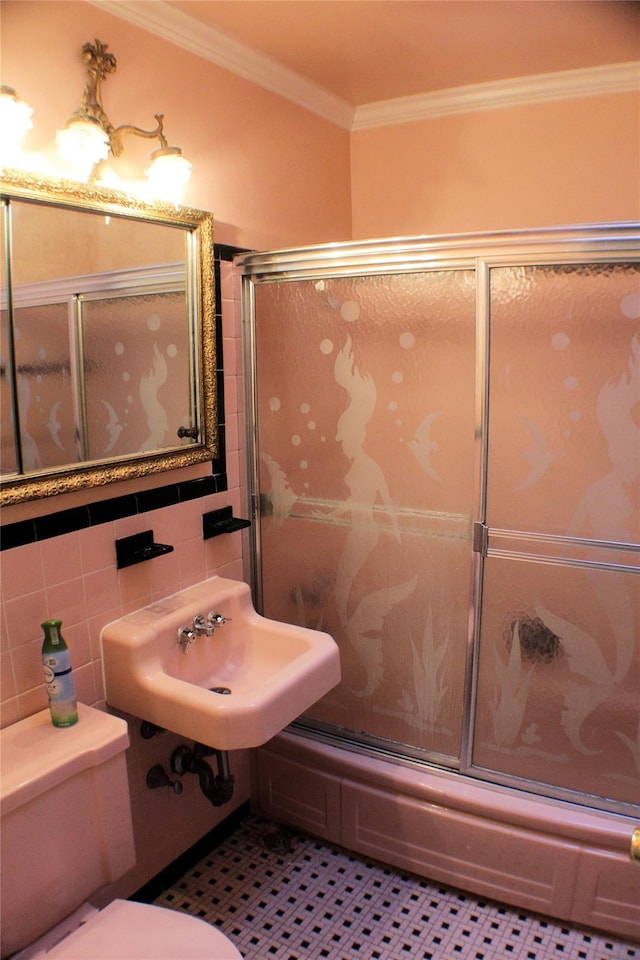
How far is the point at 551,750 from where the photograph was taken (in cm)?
199

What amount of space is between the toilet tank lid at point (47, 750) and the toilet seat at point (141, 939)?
12.1 inches

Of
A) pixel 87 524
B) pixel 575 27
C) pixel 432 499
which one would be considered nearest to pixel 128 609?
pixel 87 524

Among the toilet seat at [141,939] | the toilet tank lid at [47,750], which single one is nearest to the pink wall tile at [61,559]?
the toilet tank lid at [47,750]

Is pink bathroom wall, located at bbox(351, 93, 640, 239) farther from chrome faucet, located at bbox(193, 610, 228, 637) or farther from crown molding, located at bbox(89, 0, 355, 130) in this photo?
chrome faucet, located at bbox(193, 610, 228, 637)

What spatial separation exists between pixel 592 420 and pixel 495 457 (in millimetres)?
271

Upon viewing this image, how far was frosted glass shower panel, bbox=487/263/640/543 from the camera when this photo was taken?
173cm

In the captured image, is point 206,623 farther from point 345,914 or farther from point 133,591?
point 345,914

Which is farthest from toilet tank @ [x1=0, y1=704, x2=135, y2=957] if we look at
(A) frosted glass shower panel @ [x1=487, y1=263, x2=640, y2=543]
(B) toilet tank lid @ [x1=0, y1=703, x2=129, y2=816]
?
(A) frosted glass shower panel @ [x1=487, y1=263, x2=640, y2=543]

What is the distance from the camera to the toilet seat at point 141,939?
1.35 meters

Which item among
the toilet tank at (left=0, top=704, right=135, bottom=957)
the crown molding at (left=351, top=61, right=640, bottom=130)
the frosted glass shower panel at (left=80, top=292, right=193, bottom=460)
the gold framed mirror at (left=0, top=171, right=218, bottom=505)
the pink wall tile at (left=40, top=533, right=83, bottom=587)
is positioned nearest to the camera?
the toilet tank at (left=0, top=704, right=135, bottom=957)

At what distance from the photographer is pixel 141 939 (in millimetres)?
1392

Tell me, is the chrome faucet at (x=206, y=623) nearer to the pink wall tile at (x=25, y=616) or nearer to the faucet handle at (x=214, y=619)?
the faucet handle at (x=214, y=619)

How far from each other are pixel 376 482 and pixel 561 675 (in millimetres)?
773

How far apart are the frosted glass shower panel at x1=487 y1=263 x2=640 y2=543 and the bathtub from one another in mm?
825
